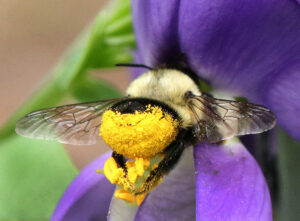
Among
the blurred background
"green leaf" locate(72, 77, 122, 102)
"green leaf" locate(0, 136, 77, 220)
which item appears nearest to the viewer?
"green leaf" locate(0, 136, 77, 220)

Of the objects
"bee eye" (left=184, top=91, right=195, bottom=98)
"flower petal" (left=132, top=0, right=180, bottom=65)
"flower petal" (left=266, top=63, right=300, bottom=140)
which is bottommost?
"flower petal" (left=266, top=63, right=300, bottom=140)

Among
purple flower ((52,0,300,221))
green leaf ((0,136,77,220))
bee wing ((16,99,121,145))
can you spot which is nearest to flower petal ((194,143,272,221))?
purple flower ((52,0,300,221))

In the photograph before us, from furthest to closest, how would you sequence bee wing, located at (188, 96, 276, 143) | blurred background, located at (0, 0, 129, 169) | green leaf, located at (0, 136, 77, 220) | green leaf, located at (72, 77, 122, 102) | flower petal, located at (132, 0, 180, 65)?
blurred background, located at (0, 0, 129, 169), green leaf, located at (72, 77, 122, 102), green leaf, located at (0, 136, 77, 220), flower petal, located at (132, 0, 180, 65), bee wing, located at (188, 96, 276, 143)

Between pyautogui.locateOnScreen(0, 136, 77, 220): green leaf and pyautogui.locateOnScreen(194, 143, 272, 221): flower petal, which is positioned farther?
pyautogui.locateOnScreen(0, 136, 77, 220): green leaf

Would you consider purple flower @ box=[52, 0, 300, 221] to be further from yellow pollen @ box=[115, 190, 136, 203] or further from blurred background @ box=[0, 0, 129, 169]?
blurred background @ box=[0, 0, 129, 169]

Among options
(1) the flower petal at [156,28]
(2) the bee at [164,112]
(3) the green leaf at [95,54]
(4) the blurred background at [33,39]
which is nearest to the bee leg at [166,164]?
(2) the bee at [164,112]

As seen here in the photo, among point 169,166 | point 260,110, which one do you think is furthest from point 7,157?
point 260,110
